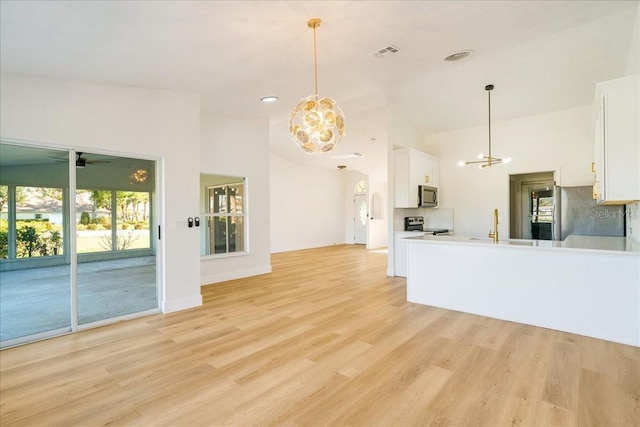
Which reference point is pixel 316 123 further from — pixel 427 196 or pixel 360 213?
pixel 360 213

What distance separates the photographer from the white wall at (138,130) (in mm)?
3137

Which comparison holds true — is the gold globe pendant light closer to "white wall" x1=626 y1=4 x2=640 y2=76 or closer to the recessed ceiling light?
the recessed ceiling light

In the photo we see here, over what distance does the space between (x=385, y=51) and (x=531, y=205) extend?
4.96m

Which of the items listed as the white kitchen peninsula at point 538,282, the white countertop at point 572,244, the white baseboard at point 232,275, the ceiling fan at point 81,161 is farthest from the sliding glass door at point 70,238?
the white countertop at point 572,244

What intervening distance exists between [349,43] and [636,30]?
3.05 metres

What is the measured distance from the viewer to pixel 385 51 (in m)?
3.52

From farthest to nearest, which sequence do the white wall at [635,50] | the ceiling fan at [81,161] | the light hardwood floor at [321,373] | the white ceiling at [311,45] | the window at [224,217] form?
1. the window at [224,217]
2. the ceiling fan at [81,161]
3. the white wall at [635,50]
4. the white ceiling at [311,45]
5. the light hardwood floor at [321,373]

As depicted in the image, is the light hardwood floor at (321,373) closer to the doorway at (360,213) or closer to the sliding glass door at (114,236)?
the sliding glass door at (114,236)

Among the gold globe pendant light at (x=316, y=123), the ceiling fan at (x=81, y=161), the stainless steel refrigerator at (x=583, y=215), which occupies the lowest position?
the stainless steel refrigerator at (x=583, y=215)

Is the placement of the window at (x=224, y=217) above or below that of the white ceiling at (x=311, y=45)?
below

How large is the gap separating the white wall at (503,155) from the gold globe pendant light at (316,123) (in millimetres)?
4537

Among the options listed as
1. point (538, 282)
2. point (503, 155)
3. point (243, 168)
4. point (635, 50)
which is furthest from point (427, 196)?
point (243, 168)

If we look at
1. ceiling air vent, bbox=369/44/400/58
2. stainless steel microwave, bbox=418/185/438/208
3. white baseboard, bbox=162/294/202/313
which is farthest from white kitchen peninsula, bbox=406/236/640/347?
white baseboard, bbox=162/294/202/313

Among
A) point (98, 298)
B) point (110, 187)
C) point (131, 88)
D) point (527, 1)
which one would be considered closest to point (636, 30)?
point (527, 1)
